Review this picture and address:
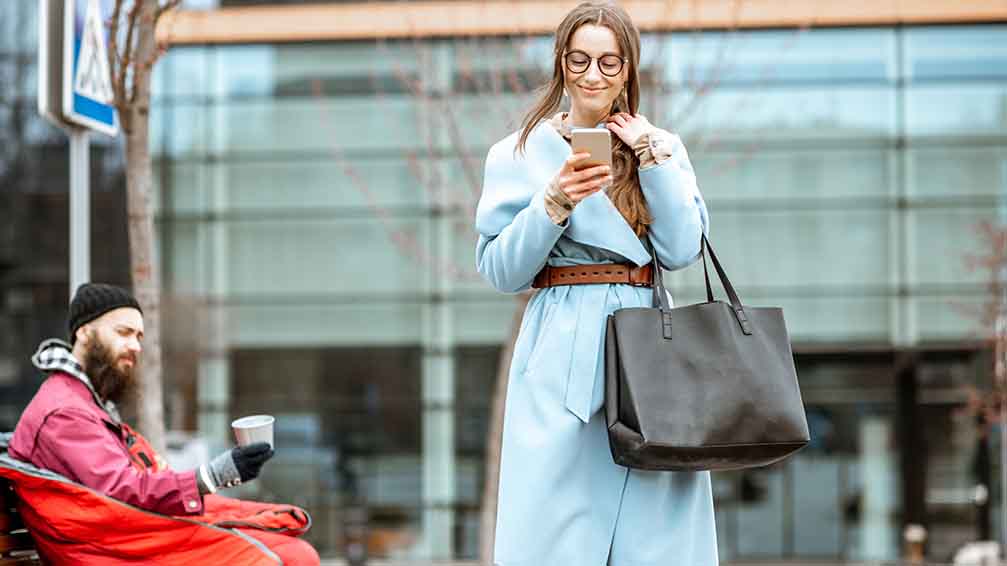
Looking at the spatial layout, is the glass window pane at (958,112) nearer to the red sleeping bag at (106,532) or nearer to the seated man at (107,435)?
the seated man at (107,435)

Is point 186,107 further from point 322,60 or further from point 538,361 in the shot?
point 538,361

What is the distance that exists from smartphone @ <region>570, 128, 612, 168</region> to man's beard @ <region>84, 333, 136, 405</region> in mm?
1947

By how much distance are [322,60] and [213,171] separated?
2.18 m

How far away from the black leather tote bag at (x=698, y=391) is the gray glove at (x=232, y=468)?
1207 mm

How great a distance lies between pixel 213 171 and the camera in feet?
61.4

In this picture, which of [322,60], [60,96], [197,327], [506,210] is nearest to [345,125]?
[322,60]

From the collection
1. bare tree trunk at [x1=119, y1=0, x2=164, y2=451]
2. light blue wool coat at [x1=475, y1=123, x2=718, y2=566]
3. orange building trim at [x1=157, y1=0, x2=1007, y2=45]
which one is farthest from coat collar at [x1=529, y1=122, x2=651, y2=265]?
orange building trim at [x1=157, y1=0, x2=1007, y2=45]

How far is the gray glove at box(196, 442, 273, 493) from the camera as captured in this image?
3518 mm

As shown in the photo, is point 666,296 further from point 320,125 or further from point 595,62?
point 320,125

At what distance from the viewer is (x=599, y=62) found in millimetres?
2805

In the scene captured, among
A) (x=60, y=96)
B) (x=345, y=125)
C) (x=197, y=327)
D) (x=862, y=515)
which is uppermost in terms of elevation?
(x=345, y=125)

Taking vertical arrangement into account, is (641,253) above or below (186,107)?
below

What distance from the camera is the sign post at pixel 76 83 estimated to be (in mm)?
4887

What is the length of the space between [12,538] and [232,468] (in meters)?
0.65
